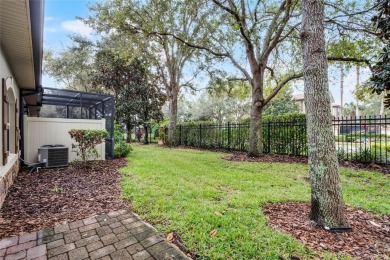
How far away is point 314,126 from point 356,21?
756 cm

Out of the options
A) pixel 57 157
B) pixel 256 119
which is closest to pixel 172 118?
pixel 256 119

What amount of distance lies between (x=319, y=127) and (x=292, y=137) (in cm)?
620

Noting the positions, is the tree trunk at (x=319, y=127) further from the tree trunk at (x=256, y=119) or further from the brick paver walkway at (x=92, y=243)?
the tree trunk at (x=256, y=119)

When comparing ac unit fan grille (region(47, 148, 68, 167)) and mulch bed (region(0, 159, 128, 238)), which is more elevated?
ac unit fan grille (region(47, 148, 68, 167))

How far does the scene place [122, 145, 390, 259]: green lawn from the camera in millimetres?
2154

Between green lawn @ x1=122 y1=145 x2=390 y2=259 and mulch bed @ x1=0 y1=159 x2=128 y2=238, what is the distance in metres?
0.42

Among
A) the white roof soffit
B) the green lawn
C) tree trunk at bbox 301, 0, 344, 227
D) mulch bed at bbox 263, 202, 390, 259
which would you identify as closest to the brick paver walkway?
the green lawn

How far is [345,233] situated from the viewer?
2.39 meters

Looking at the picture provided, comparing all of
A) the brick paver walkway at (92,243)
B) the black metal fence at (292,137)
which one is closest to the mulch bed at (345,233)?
the brick paver walkway at (92,243)

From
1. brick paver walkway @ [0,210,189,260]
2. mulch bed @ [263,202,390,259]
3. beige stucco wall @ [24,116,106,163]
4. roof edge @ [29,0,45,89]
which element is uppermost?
roof edge @ [29,0,45,89]

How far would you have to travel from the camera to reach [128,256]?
2033 mm

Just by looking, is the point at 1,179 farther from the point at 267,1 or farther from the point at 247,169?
the point at 267,1

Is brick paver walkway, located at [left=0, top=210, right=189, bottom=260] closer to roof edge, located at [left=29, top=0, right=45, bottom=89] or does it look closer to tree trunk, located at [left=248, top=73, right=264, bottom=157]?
roof edge, located at [left=29, top=0, right=45, bottom=89]

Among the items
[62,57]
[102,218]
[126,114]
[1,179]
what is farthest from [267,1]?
[62,57]
